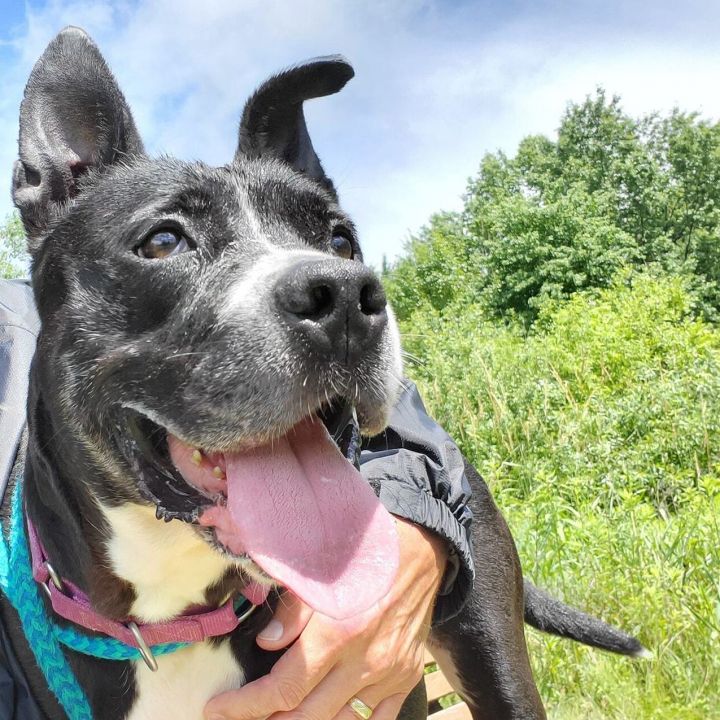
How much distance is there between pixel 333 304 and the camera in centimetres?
155

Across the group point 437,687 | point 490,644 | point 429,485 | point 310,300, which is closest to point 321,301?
point 310,300

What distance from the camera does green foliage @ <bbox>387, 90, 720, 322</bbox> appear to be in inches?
1134

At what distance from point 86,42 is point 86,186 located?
38 centimetres

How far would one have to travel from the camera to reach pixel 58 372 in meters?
1.87

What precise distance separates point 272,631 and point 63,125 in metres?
1.48

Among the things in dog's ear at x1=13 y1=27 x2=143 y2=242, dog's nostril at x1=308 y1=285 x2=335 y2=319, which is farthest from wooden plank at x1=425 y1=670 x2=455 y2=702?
dog's ear at x1=13 y1=27 x2=143 y2=242

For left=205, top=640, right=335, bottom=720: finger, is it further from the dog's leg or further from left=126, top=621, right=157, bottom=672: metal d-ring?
the dog's leg

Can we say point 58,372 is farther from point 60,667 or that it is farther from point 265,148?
point 265,148

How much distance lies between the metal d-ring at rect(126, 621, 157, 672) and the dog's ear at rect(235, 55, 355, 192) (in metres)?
1.36

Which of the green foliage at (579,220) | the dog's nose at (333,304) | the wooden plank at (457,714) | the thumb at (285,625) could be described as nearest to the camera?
the dog's nose at (333,304)

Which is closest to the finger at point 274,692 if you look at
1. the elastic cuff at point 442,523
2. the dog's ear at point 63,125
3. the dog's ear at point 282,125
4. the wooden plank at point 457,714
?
the elastic cuff at point 442,523

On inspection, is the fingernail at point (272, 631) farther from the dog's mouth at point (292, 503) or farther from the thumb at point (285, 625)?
the dog's mouth at point (292, 503)

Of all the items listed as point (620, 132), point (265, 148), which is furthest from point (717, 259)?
point (265, 148)

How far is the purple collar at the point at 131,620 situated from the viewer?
1.79m
